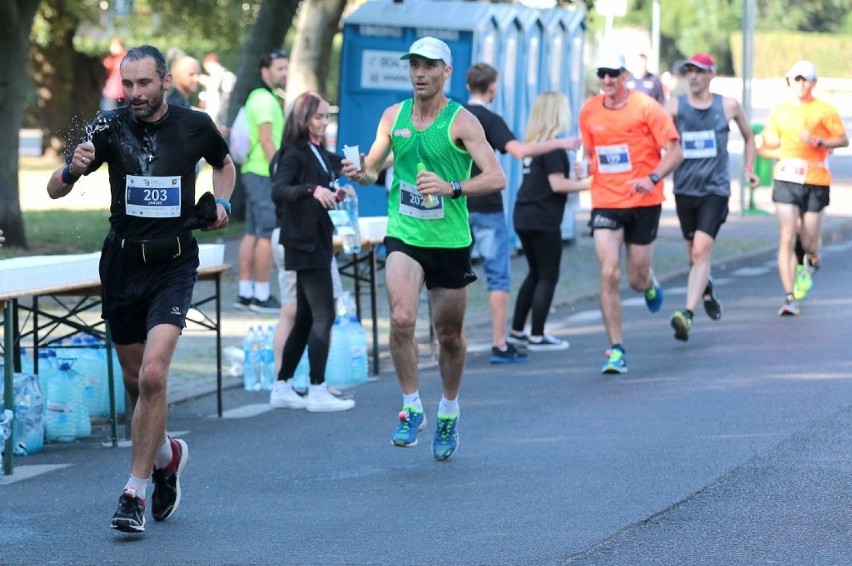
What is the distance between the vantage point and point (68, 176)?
22.3ft

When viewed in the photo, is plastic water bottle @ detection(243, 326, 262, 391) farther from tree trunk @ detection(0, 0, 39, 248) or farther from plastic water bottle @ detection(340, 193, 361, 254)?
tree trunk @ detection(0, 0, 39, 248)

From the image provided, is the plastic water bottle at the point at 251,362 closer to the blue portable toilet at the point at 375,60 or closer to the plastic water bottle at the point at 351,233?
the plastic water bottle at the point at 351,233

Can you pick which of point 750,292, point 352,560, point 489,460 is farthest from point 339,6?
point 352,560

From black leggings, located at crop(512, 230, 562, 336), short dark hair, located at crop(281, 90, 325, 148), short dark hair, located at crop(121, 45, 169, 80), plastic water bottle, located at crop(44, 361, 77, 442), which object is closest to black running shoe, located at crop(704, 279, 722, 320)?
black leggings, located at crop(512, 230, 562, 336)

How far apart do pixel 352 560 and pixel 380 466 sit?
200cm

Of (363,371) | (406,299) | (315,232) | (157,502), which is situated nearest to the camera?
(157,502)

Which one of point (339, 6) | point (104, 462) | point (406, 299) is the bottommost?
point (104, 462)

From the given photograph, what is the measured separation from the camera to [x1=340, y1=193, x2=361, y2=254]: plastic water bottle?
10336 mm

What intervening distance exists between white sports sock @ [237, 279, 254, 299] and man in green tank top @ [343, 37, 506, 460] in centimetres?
635

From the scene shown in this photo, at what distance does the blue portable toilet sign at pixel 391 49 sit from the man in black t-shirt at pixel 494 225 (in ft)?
20.3

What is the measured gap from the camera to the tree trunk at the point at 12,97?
18.2 m

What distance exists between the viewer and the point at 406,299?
8109 mm

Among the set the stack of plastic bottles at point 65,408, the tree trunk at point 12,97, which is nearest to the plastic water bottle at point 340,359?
the stack of plastic bottles at point 65,408

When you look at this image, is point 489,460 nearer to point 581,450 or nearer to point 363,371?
point 581,450
